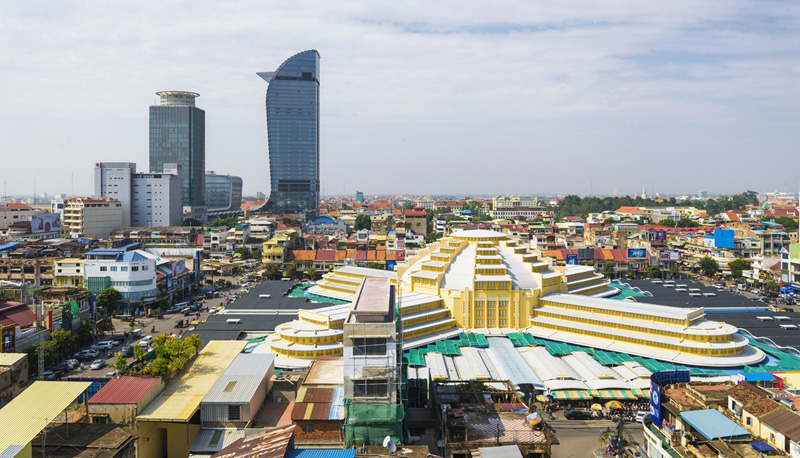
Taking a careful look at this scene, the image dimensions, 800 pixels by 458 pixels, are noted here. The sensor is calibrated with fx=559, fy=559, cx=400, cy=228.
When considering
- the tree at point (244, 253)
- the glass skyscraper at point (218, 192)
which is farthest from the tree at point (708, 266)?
the glass skyscraper at point (218, 192)

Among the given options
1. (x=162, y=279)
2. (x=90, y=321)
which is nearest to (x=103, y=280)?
(x=162, y=279)

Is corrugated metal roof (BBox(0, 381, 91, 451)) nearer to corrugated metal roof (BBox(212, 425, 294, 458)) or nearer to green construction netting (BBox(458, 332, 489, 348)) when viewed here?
corrugated metal roof (BBox(212, 425, 294, 458))

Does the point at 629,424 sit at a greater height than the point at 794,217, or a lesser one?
lesser

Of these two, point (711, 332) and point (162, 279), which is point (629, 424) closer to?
point (711, 332)

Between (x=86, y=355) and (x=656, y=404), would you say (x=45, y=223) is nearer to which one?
(x=86, y=355)

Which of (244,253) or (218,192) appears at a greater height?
(218,192)

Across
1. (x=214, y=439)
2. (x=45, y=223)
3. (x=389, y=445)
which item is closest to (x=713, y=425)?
(x=389, y=445)

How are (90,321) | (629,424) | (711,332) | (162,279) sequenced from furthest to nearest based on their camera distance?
1. (162,279)
2. (90,321)
3. (711,332)
4. (629,424)
